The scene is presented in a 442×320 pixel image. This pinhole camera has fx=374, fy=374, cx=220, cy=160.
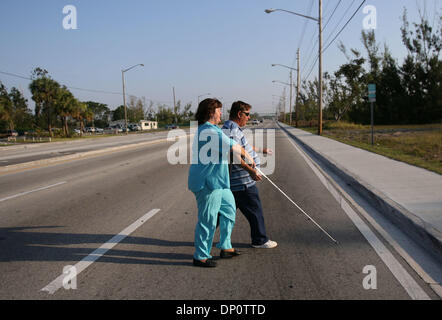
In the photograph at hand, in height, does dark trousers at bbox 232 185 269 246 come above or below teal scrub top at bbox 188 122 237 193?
below

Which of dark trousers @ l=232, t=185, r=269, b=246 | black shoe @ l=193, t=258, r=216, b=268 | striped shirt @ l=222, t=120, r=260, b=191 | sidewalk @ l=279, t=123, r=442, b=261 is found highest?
striped shirt @ l=222, t=120, r=260, b=191

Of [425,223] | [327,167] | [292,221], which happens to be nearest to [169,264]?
[292,221]

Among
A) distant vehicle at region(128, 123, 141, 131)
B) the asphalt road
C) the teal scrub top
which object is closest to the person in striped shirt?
the asphalt road

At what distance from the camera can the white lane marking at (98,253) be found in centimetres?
362

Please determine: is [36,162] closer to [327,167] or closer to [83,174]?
[83,174]

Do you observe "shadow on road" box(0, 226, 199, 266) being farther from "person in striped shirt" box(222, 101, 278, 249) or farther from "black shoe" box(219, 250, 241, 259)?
"person in striped shirt" box(222, 101, 278, 249)

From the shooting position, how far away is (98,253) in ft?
14.8

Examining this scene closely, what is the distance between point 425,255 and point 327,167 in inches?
318

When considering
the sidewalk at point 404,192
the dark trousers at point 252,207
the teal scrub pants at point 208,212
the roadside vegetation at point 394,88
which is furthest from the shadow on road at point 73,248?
the roadside vegetation at point 394,88

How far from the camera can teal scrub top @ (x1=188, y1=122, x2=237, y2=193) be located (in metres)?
3.90

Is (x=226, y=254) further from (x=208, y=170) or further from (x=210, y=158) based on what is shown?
(x=210, y=158)

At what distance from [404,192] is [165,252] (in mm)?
4764

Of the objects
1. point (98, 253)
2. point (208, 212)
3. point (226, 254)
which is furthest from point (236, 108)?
point (98, 253)

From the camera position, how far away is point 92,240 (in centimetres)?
503
